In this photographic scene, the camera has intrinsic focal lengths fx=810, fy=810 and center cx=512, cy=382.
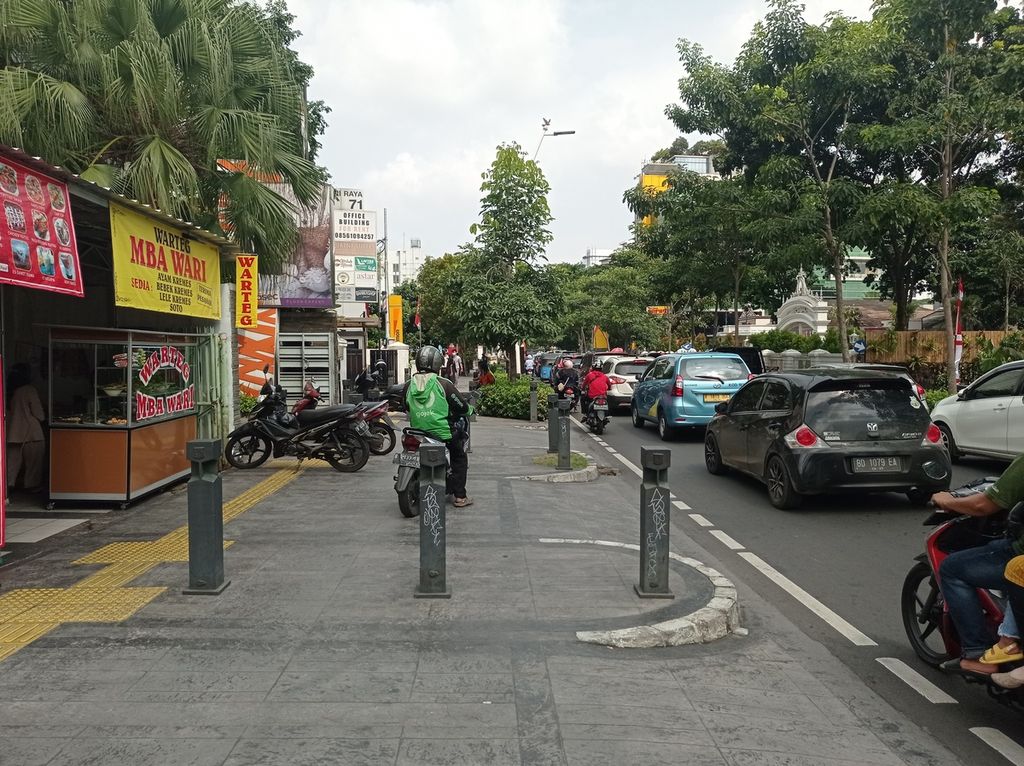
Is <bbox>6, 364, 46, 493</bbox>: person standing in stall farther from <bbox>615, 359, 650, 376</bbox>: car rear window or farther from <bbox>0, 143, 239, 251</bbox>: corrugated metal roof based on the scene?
<bbox>615, 359, 650, 376</bbox>: car rear window

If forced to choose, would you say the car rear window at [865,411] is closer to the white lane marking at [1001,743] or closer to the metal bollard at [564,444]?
the metal bollard at [564,444]

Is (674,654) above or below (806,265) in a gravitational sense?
below

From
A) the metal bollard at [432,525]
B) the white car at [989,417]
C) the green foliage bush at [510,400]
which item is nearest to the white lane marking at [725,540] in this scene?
the metal bollard at [432,525]

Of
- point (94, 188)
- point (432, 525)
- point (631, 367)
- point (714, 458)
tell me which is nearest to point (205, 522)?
point (432, 525)

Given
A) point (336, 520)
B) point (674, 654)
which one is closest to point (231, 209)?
point (336, 520)

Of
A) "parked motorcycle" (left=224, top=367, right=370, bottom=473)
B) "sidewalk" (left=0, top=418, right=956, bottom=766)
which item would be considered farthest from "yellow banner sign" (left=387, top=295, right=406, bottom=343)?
"sidewalk" (left=0, top=418, right=956, bottom=766)

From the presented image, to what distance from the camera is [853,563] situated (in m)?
6.84

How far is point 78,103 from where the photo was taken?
1003cm

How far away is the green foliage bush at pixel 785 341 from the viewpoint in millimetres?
30938

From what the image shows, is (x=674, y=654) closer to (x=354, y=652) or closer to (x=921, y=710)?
(x=921, y=710)

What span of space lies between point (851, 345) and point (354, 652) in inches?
1106

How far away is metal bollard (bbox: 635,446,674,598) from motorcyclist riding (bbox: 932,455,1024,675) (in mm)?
1854

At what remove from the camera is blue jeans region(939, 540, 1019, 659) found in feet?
12.4

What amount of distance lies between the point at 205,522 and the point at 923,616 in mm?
4434
